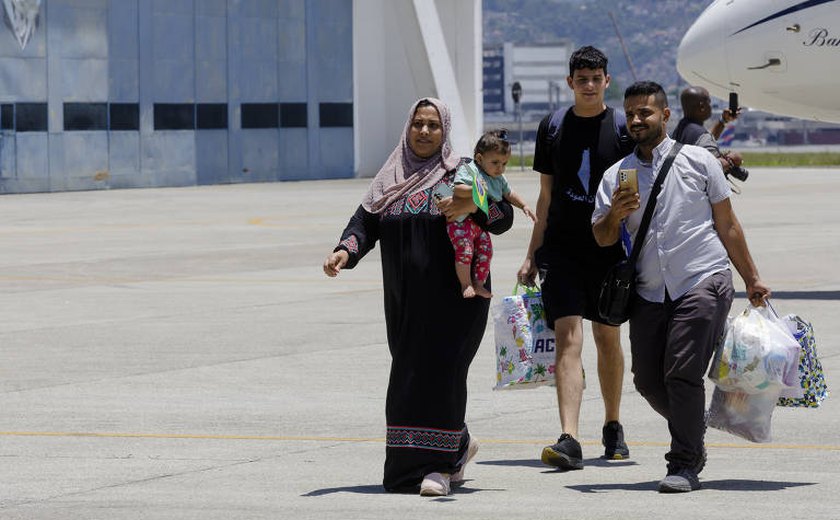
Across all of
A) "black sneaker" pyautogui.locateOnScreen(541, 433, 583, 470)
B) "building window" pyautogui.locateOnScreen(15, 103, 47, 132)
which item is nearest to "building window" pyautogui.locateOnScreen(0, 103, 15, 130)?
"building window" pyautogui.locateOnScreen(15, 103, 47, 132)

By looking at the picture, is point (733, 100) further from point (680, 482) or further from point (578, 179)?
point (680, 482)

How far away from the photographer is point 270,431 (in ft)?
33.9

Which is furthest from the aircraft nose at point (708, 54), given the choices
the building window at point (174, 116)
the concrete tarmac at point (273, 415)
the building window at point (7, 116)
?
the building window at point (174, 116)

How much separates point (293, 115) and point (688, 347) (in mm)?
45879

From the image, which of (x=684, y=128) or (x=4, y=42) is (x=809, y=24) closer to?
(x=684, y=128)

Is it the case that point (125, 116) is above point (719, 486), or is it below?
above

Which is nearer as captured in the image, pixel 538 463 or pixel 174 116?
pixel 538 463

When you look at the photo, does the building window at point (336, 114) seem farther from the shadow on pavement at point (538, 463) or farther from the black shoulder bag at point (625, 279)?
the black shoulder bag at point (625, 279)

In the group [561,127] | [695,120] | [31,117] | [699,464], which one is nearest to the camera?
[699,464]

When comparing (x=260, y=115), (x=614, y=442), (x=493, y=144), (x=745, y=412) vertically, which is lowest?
(x=614, y=442)

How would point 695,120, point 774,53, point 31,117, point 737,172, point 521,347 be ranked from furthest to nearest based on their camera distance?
point 31,117 → point 774,53 → point 737,172 → point 695,120 → point 521,347

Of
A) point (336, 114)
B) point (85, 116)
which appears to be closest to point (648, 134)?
point (85, 116)

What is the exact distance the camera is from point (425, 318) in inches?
332

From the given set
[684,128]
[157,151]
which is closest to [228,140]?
[157,151]
